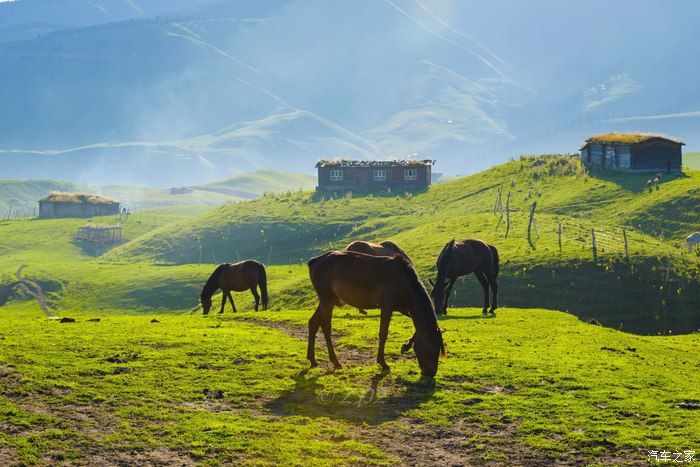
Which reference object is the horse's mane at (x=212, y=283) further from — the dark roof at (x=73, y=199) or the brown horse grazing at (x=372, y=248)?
the dark roof at (x=73, y=199)

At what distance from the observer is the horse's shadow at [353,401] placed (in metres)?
19.4

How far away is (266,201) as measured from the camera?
119125mm

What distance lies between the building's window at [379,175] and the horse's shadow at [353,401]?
103 metres

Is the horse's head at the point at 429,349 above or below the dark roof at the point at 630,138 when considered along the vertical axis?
below

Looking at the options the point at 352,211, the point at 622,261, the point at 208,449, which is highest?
the point at 352,211

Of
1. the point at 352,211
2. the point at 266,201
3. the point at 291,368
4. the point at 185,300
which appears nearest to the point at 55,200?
the point at 266,201

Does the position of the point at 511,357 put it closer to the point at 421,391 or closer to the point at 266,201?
the point at 421,391

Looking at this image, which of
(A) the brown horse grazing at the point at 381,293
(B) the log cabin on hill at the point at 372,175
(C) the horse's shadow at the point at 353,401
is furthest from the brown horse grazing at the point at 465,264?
(B) the log cabin on hill at the point at 372,175

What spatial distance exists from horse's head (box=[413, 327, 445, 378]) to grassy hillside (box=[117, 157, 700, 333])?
2519 centimetres

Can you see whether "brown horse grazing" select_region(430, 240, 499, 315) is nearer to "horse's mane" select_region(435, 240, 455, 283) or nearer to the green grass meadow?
"horse's mane" select_region(435, 240, 455, 283)

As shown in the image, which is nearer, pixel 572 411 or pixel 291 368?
pixel 572 411

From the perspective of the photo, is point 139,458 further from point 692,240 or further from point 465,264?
point 692,240

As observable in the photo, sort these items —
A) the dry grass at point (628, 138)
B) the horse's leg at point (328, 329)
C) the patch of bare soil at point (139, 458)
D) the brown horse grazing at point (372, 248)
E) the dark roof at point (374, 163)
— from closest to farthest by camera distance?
1. the patch of bare soil at point (139, 458)
2. the horse's leg at point (328, 329)
3. the brown horse grazing at point (372, 248)
4. the dry grass at point (628, 138)
5. the dark roof at point (374, 163)

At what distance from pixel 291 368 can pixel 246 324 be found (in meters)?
10.5
